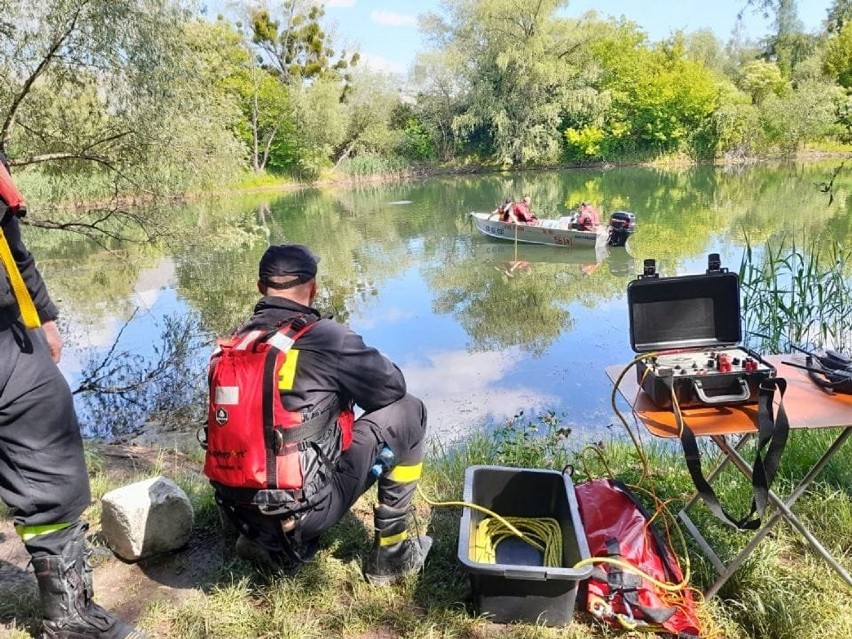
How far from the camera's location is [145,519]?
7.63ft

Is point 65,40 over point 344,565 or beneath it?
over

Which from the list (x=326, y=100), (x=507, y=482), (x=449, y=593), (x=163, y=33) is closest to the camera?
(x=449, y=593)

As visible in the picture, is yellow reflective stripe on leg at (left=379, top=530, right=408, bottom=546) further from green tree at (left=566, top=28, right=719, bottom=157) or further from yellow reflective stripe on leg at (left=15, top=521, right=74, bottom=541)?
green tree at (left=566, top=28, right=719, bottom=157)

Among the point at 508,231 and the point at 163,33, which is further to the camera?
the point at 508,231

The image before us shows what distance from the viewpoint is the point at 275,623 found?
2.01 metres

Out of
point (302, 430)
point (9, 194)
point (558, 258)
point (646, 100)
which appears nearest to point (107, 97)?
point (9, 194)

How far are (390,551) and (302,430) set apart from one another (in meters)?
0.64

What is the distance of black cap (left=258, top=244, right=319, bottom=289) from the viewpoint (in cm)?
206

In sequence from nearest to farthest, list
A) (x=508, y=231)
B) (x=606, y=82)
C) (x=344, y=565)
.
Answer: (x=344, y=565), (x=508, y=231), (x=606, y=82)

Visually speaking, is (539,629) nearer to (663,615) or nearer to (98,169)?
(663,615)

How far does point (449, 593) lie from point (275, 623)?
0.59 m

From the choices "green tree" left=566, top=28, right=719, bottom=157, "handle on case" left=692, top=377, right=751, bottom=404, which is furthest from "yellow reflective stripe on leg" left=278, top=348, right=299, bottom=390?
"green tree" left=566, top=28, right=719, bottom=157

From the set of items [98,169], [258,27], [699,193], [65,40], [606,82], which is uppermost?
[258,27]

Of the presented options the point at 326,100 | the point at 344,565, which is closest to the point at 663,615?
the point at 344,565
